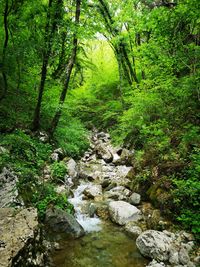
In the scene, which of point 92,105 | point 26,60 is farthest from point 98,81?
point 26,60

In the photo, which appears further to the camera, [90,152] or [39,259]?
[90,152]

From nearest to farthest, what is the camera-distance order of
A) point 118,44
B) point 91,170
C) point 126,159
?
point 91,170 → point 126,159 → point 118,44

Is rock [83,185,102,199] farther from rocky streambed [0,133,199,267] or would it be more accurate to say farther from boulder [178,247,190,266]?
boulder [178,247,190,266]

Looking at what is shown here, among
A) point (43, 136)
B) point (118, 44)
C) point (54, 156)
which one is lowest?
point (54, 156)

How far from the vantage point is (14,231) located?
377 cm

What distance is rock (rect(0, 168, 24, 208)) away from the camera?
4.76 metres

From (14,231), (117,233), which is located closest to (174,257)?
(117,233)

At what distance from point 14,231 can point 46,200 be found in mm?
1732

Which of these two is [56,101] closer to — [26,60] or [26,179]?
[26,60]

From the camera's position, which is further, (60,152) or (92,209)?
(60,152)

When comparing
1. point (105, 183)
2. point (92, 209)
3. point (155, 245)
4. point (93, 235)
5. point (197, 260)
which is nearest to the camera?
point (197, 260)

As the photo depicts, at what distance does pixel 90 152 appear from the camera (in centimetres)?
1255

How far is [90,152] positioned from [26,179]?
272 inches

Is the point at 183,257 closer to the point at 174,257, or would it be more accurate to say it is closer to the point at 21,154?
the point at 174,257
